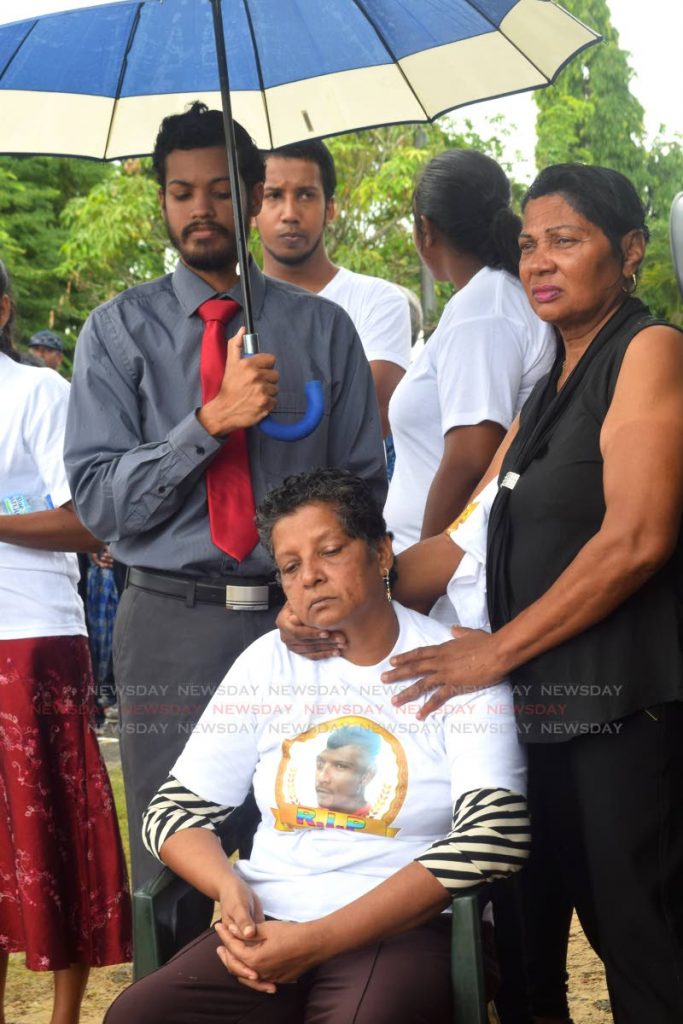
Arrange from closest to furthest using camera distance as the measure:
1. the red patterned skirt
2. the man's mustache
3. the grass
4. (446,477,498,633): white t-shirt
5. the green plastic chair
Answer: the green plastic chair, (446,477,498,633): white t-shirt, the man's mustache, the red patterned skirt, the grass

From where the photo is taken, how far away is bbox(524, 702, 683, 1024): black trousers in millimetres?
2484

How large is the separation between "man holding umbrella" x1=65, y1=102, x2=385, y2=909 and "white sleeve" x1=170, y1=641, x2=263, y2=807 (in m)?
0.33

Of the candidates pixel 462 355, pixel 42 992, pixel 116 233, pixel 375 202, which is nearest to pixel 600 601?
pixel 462 355

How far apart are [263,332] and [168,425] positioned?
1.15 feet

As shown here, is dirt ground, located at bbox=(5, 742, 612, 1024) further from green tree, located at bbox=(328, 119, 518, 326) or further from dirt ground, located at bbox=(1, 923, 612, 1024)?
green tree, located at bbox=(328, 119, 518, 326)

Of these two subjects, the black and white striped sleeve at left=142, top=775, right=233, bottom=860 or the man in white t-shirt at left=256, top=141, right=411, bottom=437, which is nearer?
the black and white striped sleeve at left=142, top=775, right=233, bottom=860

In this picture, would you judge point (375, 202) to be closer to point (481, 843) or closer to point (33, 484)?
point (33, 484)

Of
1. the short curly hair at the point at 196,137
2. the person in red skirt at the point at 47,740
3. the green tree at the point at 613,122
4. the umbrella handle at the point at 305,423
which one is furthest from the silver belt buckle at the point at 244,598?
the green tree at the point at 613,122

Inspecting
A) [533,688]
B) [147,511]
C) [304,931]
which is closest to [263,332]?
[147,511]

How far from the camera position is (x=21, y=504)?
373cm

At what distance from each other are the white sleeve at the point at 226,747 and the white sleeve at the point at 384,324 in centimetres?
193

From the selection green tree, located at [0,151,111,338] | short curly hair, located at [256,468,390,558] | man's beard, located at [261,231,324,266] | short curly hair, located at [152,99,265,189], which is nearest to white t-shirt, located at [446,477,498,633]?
short curly hair, located at [256,468,390,558]

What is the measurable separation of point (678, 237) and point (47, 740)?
216 cm

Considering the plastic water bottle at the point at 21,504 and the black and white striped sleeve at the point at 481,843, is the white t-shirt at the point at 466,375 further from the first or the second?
the black and white striped sleeve at the point at 481,843
